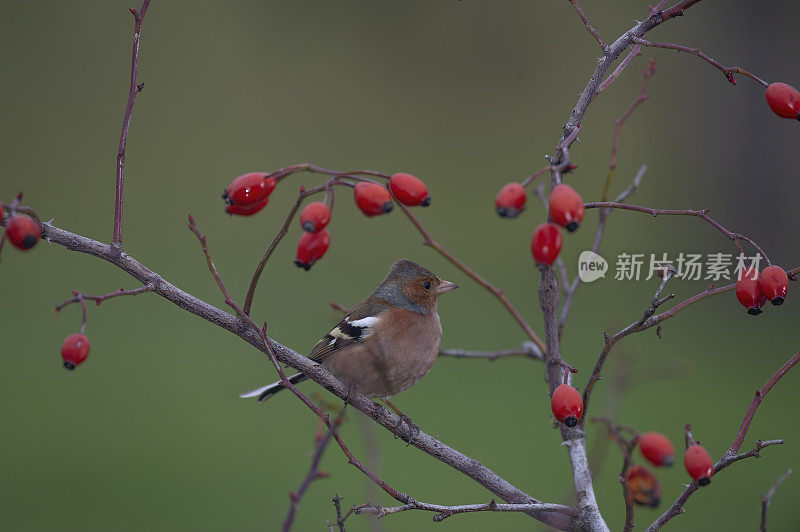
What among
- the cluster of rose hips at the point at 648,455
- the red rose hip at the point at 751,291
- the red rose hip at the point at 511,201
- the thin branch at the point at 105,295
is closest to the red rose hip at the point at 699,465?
the cluster of rose hips at the point at 648,455

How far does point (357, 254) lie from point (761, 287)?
8.61 metres

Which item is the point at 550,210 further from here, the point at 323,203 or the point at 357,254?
the point at 357,254

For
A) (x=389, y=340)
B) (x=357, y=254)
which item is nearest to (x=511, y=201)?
(x=389, y=340)

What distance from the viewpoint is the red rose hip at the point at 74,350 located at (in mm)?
1737

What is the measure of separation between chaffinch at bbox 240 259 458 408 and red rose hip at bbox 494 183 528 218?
1122 mm

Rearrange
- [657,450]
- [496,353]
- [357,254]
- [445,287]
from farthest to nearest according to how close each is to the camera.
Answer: [357,254]
[445,287]
[496,353]
[657,450]

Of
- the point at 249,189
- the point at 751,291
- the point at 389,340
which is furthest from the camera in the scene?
the point at 389,340

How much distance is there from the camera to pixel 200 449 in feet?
21.0

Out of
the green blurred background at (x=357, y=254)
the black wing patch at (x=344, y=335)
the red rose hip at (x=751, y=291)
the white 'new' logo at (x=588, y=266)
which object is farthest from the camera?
the green blurred background at (x=357, y=254)

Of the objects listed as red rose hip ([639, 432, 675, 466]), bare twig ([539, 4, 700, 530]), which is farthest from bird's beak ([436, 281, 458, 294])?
red rose hip ([639, 432, 675, 466])

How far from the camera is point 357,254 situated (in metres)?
10.4

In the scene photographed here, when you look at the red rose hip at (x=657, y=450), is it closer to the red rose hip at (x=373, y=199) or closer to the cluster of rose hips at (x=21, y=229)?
the red rose hip at (x=373, y=199)

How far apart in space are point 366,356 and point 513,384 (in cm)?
527

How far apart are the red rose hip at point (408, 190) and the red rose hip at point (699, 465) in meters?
0.83
